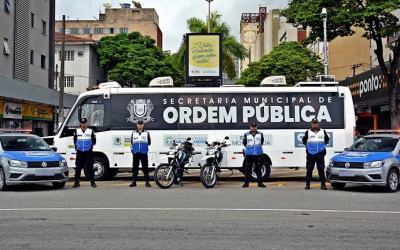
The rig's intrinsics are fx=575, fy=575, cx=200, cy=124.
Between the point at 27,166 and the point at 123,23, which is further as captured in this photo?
the point at 123,23

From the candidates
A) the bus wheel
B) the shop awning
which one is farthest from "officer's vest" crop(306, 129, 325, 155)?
the shop awning

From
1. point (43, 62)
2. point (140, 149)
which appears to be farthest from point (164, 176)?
point (43, 62)

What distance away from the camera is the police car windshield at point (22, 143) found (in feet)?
50.2

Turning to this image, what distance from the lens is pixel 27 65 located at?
37719 mm

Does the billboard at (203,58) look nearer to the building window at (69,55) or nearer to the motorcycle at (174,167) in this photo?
the motorcycle at (174,167)

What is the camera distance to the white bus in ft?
60.2

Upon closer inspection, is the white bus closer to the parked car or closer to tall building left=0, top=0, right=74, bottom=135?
the parked car

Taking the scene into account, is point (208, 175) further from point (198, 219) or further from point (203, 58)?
point (203, 58)

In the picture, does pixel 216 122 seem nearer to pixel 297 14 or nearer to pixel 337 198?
pixel 337 198

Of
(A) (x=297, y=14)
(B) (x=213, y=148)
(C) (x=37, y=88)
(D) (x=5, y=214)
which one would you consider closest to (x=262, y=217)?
(D) (x=5, y=214)

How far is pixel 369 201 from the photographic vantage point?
41.5 ft

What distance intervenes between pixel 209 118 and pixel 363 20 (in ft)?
37.0

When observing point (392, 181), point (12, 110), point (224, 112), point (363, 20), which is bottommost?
point (392, 181)

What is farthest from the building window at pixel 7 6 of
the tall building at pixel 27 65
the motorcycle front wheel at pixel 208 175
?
the motorcycle front wheel at pixel 208 175
